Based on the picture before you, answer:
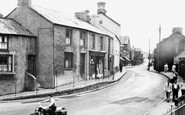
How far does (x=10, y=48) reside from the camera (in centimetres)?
2197

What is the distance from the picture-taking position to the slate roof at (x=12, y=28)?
72.1ft

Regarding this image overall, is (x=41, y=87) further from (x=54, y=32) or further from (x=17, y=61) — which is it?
(x=54, y=32)

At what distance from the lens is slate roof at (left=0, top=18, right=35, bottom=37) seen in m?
22.0

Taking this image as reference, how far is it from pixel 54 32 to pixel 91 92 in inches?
277

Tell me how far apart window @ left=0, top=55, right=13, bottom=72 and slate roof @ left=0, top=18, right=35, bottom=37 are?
7.26 ft

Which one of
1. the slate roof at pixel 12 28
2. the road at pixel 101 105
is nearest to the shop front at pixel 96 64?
the slate roof at pixel 12 28

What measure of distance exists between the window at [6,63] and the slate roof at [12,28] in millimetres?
2213

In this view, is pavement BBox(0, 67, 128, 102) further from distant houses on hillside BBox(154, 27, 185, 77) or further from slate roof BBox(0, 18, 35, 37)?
distant houses on hillside BBox(154, 27, 185, 77)

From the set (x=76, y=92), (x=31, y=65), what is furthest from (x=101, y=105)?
(x=31, y=65)

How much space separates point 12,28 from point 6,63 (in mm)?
3560

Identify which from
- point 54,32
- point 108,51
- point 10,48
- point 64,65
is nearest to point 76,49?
point 64,65

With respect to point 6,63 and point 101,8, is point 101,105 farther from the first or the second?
point 101,8

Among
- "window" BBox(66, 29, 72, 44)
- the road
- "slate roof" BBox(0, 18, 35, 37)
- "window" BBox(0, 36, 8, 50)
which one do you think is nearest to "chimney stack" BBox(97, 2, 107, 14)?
"window" BBox(66, 29, 72, 44)

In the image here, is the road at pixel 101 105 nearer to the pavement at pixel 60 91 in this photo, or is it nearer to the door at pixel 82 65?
the pavement at pixel 60 91
